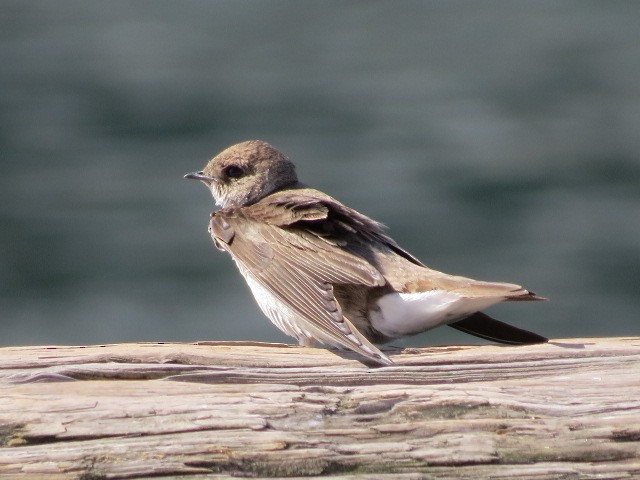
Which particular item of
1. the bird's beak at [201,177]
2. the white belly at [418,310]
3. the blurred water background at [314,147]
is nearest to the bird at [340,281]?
the white belly at [418,310]

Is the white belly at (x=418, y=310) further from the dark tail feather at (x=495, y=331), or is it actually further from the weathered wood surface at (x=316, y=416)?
the weathered wood surface at (x=316, y=416)

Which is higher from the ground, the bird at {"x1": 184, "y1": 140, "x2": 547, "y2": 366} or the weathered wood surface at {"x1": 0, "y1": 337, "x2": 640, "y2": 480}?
the bird at {"x1": 184, "y1": 140, "x2": 547, "y2": 366}

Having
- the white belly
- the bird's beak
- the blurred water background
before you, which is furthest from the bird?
the blurred water background

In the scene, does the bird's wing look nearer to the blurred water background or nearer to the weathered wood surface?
the weathered wood surface

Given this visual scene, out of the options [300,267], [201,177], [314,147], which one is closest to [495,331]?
[300,267]

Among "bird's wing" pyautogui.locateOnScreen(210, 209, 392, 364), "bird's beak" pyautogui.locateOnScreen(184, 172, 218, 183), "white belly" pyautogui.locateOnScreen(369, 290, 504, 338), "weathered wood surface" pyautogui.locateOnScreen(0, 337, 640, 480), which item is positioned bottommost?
"weathered wood surface" pyautogui.locateOnScreen(0, 337, 640, 480)

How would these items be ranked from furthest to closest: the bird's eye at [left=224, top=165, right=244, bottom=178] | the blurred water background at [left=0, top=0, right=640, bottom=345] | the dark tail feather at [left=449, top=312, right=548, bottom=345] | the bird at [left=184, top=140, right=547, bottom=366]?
1. the blurred water background at [left=0, top=0, right=640, bottom=345]
2. the bird's eye at [left=224, top=165, right=244, bottom=178]
3. the bird at [left=184, top=140, right=547, bottom=366]
4. the dark tail feather at [left=449, top=312, right=548, bottom=345]

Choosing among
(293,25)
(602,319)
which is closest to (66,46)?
(293,25)
